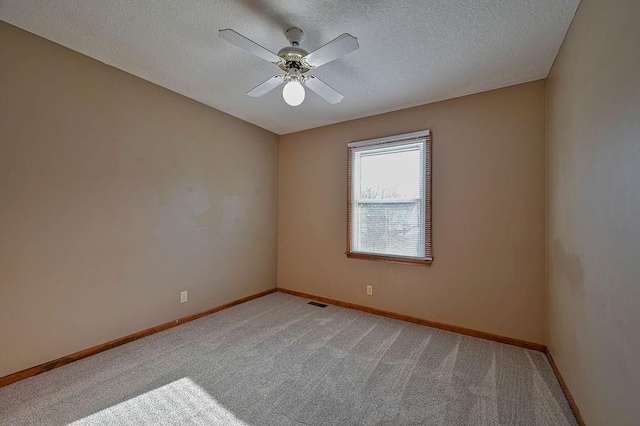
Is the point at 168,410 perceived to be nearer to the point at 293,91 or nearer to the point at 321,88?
the point at 293,91

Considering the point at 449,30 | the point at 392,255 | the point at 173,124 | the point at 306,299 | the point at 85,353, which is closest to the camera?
the point at 449,30

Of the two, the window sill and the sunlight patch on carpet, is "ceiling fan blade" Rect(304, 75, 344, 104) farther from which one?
the sunlight patch on carpet

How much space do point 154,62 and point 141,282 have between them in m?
2.09

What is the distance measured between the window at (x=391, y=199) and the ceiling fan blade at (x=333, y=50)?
1.70 m

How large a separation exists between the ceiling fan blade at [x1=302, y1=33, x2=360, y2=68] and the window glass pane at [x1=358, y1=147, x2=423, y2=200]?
1761 mm

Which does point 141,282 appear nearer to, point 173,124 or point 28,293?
point 28,293

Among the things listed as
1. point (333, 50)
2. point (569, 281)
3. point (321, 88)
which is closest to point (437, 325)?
point (569, 281)

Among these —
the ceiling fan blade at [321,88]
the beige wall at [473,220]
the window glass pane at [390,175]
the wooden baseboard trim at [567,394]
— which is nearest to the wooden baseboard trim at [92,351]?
the beige wall at [473,220]

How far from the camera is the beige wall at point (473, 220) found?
2631mm

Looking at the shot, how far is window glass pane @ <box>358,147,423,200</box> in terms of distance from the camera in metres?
3.29

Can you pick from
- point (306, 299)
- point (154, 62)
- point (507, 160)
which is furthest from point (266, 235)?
point (507, 160)

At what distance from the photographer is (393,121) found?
11.3ft

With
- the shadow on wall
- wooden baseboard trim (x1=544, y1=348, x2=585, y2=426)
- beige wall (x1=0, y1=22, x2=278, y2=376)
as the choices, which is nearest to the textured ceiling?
beige wall (x1=0, y1=22, x2=278, y2=376)

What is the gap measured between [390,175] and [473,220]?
3.51 ft
